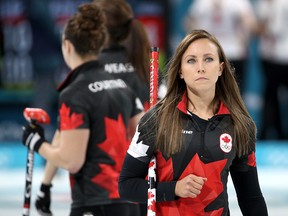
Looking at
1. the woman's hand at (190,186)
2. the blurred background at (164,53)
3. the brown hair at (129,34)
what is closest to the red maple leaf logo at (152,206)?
the woman's hand at (190,186)

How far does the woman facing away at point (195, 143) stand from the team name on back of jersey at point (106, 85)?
1.05m

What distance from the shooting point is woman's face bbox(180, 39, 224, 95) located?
3.82 m

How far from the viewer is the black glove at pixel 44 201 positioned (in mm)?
5086

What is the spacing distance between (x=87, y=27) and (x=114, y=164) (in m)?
0.74

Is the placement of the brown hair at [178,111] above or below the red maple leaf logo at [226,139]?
above

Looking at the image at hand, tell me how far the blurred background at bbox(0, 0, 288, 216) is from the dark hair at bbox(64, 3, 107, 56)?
688 cm

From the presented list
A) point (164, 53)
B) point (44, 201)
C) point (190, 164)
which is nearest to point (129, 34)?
point (44, 201)

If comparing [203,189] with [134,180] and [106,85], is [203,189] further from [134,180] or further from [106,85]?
[106,85]

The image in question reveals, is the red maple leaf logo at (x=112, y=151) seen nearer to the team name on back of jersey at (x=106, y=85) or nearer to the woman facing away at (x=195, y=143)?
the team name on back of jersey at (x=106, y=85)

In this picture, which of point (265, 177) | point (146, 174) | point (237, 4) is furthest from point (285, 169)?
point (146, 174)

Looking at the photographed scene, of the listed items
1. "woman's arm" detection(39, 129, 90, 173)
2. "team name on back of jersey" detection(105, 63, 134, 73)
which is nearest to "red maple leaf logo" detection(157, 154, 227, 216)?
"woman's arm" detection(39, 129, 90, 173)

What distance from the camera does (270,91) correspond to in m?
13.0

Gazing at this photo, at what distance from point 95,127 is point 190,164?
1195mm

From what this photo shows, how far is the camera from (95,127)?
489 cm
